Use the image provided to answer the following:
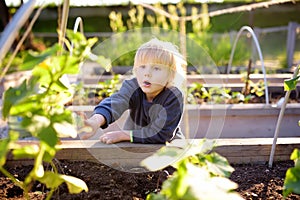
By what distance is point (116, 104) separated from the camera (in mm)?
1780

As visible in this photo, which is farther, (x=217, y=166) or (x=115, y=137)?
(x=115, y=137)

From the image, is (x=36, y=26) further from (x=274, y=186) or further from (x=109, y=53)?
(x=274, y=186)

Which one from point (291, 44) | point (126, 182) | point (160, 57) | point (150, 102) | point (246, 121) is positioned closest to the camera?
point (126, 182)

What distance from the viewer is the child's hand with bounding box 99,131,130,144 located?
1612 mm

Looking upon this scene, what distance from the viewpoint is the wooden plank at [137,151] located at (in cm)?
162

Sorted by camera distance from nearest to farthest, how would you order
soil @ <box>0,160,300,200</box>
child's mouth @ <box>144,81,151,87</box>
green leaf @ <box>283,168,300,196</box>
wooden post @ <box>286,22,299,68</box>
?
green leaf @ <box>283,168,300,196</box>, soil @ <box>0,160,300,200</box>, child's mouth @ <box>144,81,151,87</box>, wooden post @ <box>286,22,299,68</box>

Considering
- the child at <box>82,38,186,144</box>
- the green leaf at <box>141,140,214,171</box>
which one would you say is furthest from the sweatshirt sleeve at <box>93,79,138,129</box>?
the green leaf at <box>141,140,214,171</box>

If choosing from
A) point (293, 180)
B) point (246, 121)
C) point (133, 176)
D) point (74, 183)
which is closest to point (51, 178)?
point (74, 183)

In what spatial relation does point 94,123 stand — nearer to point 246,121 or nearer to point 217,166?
point 217,166

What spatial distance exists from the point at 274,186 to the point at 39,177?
0.88 metres

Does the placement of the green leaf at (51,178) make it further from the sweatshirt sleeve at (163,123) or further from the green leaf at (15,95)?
the sweatshirt sleeve at (163,123)

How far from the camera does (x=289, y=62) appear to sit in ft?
17.7

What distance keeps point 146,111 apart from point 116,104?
136mm

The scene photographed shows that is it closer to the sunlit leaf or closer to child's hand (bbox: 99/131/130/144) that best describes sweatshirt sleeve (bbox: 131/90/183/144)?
child's hand (bbox: 99/131/130/144)
